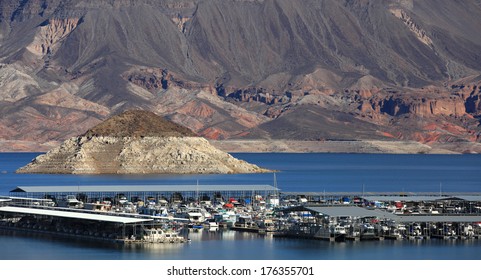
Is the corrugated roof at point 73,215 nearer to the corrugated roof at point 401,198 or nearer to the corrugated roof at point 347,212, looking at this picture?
the corrugated roof at point 347,212

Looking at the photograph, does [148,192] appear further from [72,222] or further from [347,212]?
[347,212]

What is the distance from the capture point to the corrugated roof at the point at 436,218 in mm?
101500

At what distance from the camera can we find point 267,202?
133625mm

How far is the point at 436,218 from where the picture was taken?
103 meters

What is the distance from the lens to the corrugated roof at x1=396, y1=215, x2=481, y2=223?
101500mm

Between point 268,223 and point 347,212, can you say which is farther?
point 268,223

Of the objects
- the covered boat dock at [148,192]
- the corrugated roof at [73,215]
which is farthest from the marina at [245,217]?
the covered boat dock at [148,192]

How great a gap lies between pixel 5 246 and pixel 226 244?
50.7ft

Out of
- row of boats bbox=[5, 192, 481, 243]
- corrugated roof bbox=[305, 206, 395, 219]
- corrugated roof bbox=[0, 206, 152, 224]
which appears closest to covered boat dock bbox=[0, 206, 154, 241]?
corrugated roof bbox=[0, 206, 152, 224]

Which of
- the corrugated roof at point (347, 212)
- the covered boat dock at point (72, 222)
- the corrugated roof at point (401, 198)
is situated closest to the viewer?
the covered boat dock at point (72, 222)

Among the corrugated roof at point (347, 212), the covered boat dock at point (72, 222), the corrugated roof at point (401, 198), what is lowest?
the covered boat dock at point (72, 222)

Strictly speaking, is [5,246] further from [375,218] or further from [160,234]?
[375,218]

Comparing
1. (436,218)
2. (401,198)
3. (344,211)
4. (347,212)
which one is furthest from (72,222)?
(401,198)

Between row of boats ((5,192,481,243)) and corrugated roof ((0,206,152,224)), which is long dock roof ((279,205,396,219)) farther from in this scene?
corrugated roof ((0,206,152,224))
